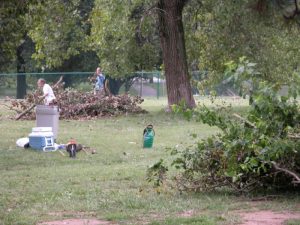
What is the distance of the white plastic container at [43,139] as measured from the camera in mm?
14953

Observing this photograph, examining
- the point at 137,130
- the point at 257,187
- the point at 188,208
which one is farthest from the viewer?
the point at 137,130

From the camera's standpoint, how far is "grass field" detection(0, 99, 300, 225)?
8.12 m

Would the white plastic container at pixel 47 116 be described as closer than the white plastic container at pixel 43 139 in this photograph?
No

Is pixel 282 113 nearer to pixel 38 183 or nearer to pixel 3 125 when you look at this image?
pixel 38 183

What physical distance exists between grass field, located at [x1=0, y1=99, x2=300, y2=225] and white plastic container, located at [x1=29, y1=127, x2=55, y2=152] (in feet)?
0.70

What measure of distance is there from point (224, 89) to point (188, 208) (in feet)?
122

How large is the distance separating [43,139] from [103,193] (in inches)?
217

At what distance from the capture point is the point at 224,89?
45.4 m

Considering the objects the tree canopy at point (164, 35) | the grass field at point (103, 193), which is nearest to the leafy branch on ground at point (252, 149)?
the grass field at point (103, 193)

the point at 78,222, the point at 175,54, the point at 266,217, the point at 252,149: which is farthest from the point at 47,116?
the point at 175,54

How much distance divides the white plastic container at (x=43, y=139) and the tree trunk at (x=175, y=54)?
10956 mm

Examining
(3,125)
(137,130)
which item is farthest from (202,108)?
(3,125)

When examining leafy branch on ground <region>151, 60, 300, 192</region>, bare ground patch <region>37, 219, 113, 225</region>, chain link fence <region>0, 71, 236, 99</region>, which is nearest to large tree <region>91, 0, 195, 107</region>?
leafy branch on ground <region>151, 60, 300, 192</region>

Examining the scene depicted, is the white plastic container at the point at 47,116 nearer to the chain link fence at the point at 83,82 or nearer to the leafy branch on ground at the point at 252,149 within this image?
the leafy branch on ground at the point at 252,149
